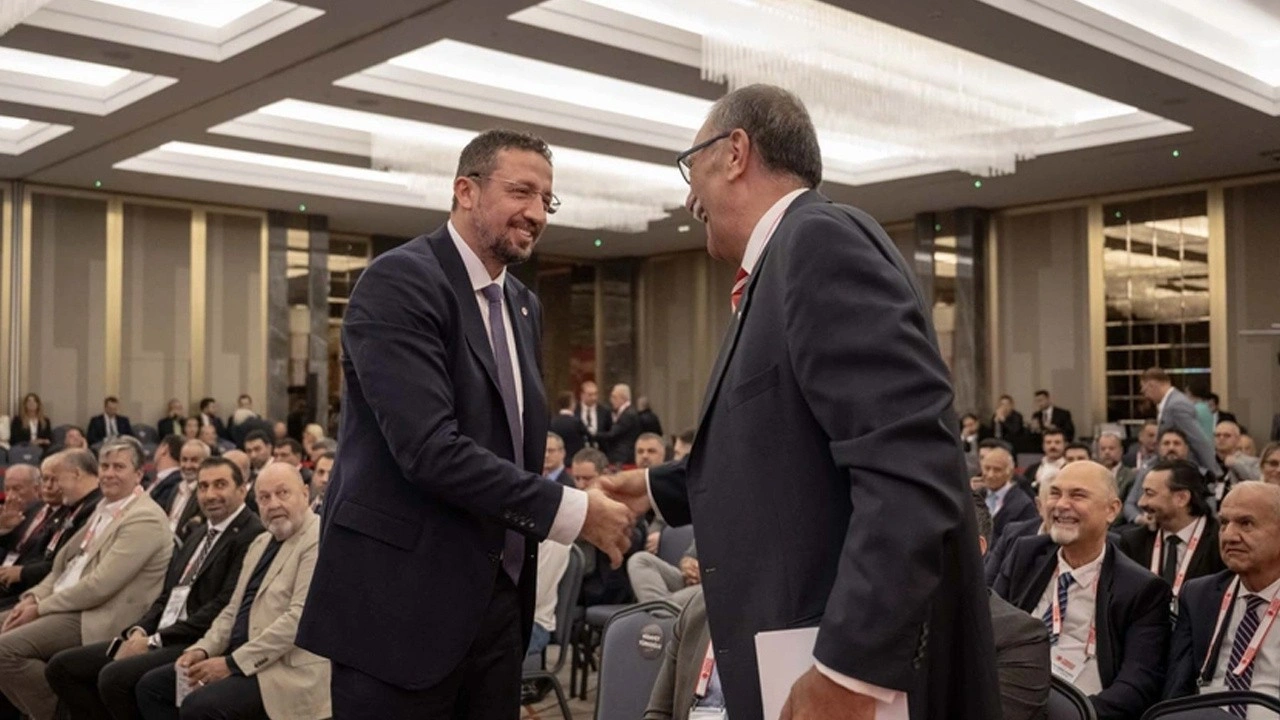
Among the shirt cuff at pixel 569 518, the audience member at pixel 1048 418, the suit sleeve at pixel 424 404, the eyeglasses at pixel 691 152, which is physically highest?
the eyeglasses at pixel 691 152

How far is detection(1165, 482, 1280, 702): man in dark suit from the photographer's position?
347 centimetres

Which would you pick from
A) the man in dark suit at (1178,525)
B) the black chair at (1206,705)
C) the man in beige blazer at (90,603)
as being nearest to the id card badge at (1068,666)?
the black chair at (1206,705)

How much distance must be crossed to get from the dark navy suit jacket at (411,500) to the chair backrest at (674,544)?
410 cm

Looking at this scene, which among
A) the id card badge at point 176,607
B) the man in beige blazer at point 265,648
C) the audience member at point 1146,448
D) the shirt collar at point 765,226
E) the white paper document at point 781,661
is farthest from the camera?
the audience member at point 1146,448

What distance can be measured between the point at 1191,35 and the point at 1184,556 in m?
6.36

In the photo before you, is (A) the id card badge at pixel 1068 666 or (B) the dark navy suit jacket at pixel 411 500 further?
(A) the id card badge at pixel 1068 666

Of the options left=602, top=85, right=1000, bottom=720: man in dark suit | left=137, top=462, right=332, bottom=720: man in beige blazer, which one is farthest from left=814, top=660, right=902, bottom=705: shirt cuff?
left=137, top=462, right=332, bottom=720: man in beige blazer

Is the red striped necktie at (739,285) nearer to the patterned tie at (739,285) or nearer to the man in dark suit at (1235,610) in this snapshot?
the patterned tie at (739,285)

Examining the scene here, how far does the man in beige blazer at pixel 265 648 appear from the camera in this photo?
4098 millimetres

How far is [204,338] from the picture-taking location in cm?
1567

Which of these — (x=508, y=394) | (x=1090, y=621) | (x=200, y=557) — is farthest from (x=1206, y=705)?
(x=200, y=557)

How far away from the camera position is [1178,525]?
4949 millimetres

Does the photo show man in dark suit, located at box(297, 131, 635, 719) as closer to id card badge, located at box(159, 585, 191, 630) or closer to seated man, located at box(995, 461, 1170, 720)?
seated man, located at box(995, 461, 1170, 720)

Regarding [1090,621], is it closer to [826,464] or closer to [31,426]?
[826,464]
